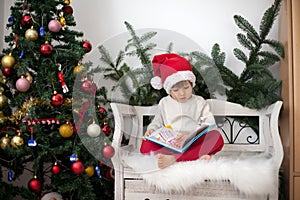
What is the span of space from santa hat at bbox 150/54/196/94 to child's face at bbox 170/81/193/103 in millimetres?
22

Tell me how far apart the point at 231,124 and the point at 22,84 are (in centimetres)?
113

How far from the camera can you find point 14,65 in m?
1.76

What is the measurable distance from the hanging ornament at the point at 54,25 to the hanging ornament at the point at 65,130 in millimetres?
442

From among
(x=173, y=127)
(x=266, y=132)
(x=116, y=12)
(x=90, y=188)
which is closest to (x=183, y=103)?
(x=173, y=127)

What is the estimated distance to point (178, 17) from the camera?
228 cm

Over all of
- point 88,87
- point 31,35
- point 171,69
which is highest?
point 31,35

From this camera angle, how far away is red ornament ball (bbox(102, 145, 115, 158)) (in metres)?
1.68

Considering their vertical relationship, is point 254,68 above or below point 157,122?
above

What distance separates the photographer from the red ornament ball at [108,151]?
168 centimetres

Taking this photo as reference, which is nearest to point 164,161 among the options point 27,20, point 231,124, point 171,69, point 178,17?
point 171,69

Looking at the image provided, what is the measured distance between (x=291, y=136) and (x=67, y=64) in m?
1.08

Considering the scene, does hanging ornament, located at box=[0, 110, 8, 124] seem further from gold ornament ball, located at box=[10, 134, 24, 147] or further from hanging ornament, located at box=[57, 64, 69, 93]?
hanging ornament, located at box=[57, 64, 69, 93]

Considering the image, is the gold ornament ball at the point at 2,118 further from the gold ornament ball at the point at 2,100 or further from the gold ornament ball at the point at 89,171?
the gold ornament ball at the point at 89,171

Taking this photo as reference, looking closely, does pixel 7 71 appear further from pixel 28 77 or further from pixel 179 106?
pixel 179 106
